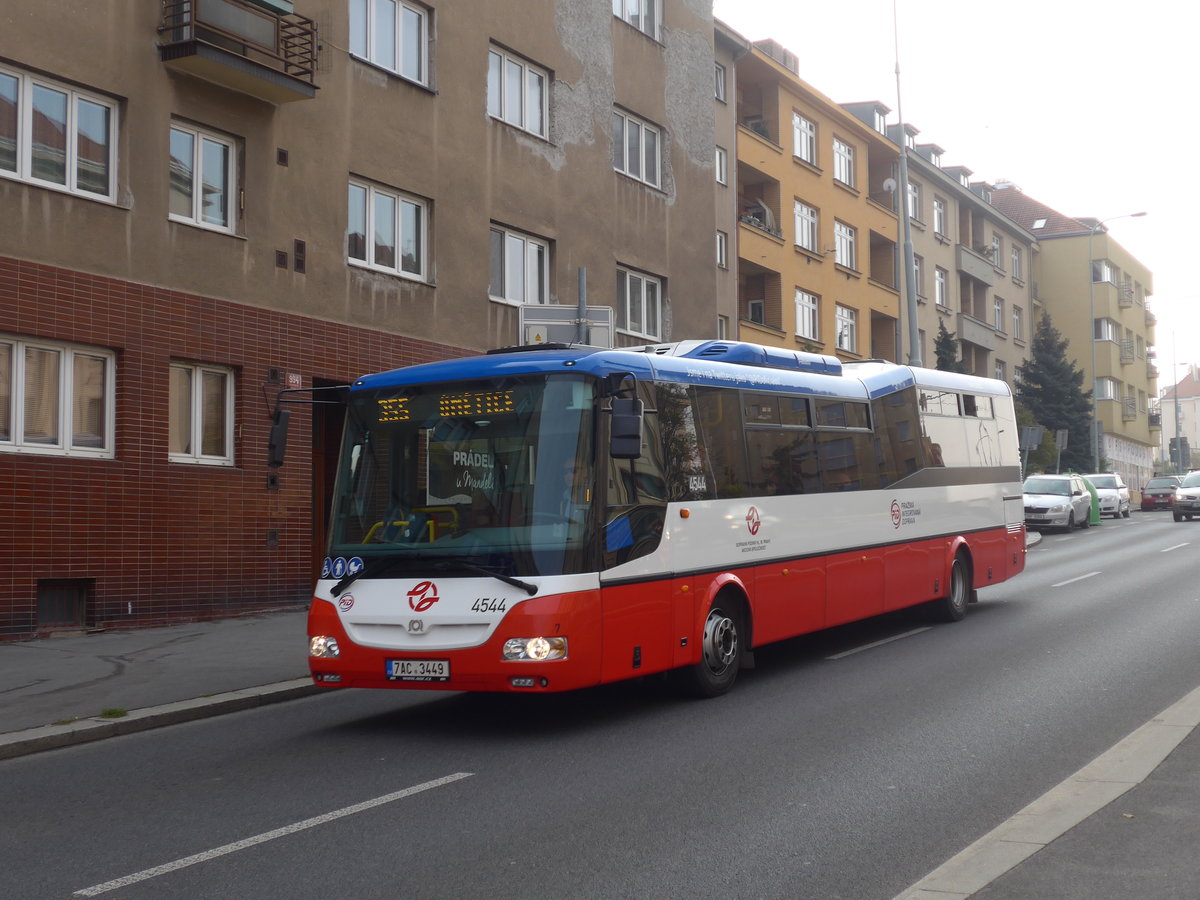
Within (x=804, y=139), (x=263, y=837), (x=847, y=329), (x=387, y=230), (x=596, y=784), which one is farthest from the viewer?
(x=847, y=329)

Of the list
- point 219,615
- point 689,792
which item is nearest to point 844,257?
point 219,615

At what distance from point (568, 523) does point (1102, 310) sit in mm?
71446

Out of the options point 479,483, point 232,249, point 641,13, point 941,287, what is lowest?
point 479,483

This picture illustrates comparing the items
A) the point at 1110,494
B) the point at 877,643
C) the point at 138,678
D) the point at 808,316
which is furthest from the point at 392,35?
the point at 1110,494

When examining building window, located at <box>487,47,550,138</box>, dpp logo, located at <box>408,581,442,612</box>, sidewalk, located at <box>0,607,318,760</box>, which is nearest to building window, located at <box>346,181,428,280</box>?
building window, located at <box>487,47,550,138</box>

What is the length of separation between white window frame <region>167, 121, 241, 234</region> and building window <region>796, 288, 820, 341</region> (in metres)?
23.5

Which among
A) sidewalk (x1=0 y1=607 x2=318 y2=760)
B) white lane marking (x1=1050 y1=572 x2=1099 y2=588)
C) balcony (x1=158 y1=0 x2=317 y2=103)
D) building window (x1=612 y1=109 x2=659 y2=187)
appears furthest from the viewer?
building window (x1=612 y1=109 x2=659 y2=187)

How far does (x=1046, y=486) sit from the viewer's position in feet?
121

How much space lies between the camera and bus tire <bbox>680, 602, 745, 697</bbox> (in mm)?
10039

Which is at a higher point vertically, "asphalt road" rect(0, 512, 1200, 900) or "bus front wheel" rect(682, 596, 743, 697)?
"bus front wheel" rect(682, 596, 743, 697)

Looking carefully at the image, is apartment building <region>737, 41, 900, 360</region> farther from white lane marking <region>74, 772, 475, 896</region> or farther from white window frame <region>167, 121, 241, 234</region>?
white lane marking <region>74, 772, 475, 896</region>

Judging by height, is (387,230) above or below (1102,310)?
below

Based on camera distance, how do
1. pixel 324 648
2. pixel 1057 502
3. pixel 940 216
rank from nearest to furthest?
1. pixel 324 648
2. pixel 1057 502
3. pixel 940 216

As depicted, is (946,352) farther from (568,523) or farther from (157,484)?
(568,523)
